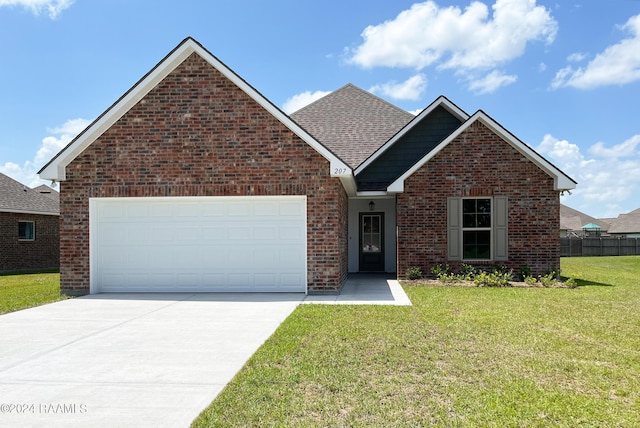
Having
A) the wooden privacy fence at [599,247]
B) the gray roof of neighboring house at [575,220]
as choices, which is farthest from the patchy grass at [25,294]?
the gray roof of neighboring house at [575,220]

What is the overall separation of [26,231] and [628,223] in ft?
182

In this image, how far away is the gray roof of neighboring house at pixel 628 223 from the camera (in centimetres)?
5012

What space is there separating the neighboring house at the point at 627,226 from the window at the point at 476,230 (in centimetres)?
4459

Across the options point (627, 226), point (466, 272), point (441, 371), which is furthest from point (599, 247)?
point (441, 371)

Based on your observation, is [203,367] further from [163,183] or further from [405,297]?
[163,183]

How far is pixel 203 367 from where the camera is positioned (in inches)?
219

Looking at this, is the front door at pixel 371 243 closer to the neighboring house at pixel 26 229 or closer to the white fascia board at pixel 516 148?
the white fascia board at pixel 516 148

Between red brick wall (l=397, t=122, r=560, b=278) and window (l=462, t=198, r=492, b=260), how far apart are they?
39 centimetres

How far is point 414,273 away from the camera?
1385cm

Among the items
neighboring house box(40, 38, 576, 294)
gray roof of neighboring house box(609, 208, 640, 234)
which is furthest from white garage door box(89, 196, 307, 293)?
gray roof of neighboring house box(609, 208, 640, 234)

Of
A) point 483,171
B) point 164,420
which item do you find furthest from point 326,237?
point 164,420

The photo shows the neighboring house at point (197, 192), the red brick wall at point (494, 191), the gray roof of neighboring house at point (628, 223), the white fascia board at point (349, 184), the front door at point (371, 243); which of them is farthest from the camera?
the gray roof of neighboring house at point (628, 223)

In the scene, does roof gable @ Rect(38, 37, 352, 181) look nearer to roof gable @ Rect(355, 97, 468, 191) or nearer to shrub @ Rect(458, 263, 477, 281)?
roof gable @ Rect(355, 97, 468, 191)

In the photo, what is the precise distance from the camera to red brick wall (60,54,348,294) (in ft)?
37.3
